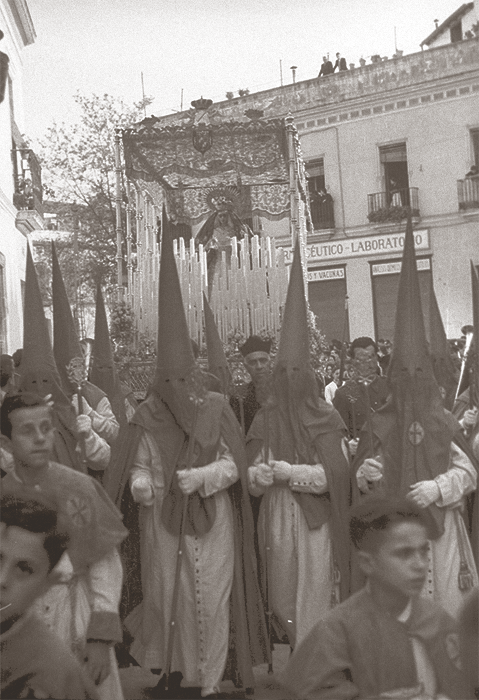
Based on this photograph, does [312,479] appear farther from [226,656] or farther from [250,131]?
[250,131]

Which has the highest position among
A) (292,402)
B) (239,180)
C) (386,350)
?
(239,180)

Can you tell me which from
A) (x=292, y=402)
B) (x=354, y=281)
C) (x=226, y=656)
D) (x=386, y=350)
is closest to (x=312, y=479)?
(x=292, y=402)

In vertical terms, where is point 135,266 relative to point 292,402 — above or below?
above

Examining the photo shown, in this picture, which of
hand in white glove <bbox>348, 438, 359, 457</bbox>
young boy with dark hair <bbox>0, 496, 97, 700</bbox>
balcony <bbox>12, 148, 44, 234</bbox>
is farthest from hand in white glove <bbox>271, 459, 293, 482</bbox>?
balcony <bbox>12, 148, 44, 234</bbox>

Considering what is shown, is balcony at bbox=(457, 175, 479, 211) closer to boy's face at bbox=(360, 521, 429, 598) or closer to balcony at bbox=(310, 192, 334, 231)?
balcony at bbox=(310, 192, 334, 231)

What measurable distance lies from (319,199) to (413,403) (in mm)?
19033

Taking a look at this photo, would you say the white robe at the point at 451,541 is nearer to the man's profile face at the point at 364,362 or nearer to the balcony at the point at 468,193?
the man's profile face at the point at 364,362

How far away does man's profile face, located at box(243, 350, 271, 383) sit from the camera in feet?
20.4

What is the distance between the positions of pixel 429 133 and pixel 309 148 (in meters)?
2.83

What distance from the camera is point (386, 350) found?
43.5ft

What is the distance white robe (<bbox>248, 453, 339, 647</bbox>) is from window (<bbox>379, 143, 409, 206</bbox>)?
18.2 m

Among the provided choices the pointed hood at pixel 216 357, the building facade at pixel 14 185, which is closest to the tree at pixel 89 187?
the building facade at pixel 14 185

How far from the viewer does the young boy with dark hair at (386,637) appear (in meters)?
2.62

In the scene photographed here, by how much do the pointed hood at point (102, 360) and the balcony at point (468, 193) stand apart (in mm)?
16603
